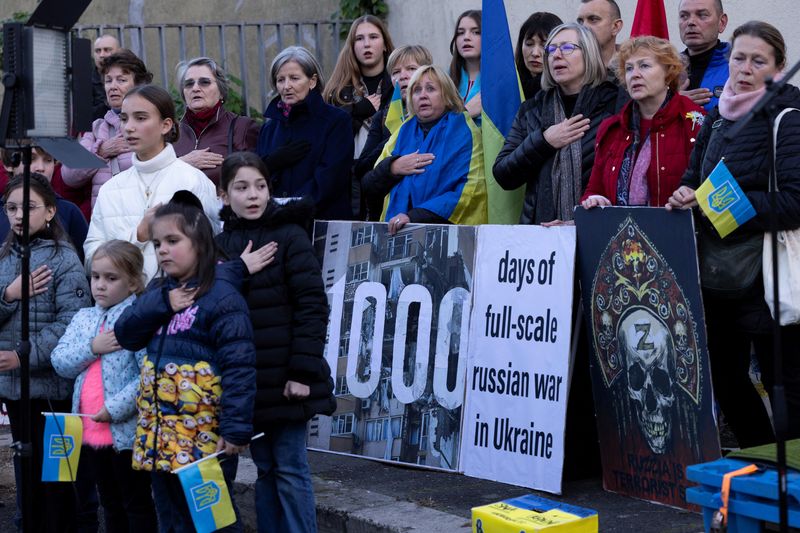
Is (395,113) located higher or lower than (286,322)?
higher

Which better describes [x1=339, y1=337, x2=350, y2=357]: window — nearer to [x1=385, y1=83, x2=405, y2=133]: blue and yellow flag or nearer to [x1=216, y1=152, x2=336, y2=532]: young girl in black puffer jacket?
[x1=385, y1=83, x2=405, y2=133]: blue and yellow flag

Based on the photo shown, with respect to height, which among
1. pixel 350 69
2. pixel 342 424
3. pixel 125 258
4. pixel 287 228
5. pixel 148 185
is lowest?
pixel 342 424

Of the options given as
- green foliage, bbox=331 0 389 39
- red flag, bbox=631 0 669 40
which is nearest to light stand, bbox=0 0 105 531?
red flag, bbox=631 0 669 40

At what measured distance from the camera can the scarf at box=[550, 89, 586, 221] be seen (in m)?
5.88

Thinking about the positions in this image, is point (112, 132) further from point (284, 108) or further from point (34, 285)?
point (34, 285)

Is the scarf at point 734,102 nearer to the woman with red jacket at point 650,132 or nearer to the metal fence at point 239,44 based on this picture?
the woman with red jacket at point 650,132

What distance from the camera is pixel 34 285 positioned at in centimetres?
561

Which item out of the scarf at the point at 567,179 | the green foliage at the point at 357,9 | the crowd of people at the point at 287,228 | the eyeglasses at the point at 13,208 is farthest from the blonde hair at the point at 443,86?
the green foliage at the point at 357,9

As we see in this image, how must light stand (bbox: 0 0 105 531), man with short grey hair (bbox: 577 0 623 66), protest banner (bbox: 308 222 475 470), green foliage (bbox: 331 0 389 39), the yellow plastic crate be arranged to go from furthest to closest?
1. green foliage (bbox: 331 0 389 39)
2. man with short grey hair (bbox: 577 0 623 66)
3. protest banner (bbox: 308 222 475 470)
4. light stand (bbox: 0 0 105 531)
5. the yellow plastic crate

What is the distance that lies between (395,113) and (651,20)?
156 centimetres

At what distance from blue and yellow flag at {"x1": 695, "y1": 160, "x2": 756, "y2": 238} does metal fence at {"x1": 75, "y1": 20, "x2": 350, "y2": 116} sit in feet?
23.9

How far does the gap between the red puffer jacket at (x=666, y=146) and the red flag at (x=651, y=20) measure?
5.04 ft

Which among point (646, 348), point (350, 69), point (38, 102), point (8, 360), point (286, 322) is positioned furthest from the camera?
point (350, 69)

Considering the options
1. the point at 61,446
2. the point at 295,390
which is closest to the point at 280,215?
the point at 295,390
